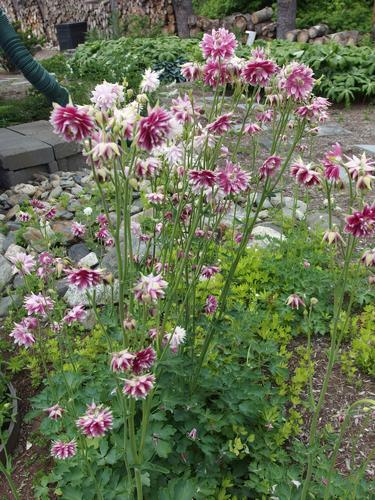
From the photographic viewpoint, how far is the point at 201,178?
1565 millimetres

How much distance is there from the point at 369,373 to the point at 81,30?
14.8m

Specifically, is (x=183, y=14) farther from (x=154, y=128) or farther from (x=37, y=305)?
(x=154, y=128)

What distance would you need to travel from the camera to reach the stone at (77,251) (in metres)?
3.86

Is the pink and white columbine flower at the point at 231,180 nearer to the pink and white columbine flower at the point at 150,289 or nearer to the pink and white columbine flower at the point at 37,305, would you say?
the pink and white columbine flower at the point at 150,289

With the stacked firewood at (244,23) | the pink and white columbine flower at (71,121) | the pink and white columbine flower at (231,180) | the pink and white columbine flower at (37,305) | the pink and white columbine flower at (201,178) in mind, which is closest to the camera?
the pink and white columbine flower at (71,121)

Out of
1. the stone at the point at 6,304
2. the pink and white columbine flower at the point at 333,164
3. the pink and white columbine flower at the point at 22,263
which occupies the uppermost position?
the pink and white columbine flower at the point at 333,164

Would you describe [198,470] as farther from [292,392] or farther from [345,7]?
[345,7]

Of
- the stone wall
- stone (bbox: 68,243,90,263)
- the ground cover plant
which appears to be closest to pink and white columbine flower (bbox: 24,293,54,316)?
the ground cover plant

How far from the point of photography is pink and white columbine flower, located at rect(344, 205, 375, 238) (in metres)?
1.34

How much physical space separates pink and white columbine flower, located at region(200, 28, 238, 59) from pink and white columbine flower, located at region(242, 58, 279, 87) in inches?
2.8

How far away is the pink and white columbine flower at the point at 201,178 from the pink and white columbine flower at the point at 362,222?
0.42 meters

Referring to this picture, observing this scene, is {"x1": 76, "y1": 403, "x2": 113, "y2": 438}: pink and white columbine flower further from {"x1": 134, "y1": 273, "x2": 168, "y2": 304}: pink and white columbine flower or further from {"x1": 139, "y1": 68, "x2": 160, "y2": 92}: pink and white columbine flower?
{"x1": 139, "y1": 68, "x2": 160, "y2": 92}: pink and white columbine flower

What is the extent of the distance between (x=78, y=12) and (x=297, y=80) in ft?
56.9

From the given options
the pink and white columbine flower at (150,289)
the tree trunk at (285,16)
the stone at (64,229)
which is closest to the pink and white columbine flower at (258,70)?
the pink and white columbine flower at (150,289)
